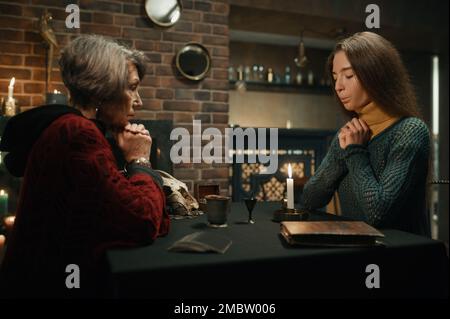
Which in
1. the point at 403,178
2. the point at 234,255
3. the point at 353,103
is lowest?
the point at 234,255

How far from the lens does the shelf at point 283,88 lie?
18.5 ft

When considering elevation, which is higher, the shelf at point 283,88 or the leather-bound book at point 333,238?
the shelf at point 283,88

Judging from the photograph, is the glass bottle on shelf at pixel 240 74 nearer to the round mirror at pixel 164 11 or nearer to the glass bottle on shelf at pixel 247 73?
the glass bottle on shelf at pixel 247 73

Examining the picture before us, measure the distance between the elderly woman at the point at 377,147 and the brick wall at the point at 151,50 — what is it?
1.58 meters

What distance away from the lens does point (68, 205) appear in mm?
983

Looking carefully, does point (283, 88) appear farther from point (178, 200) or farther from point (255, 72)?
point (178, 200)

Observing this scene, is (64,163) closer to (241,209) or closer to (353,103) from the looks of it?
(241,209)

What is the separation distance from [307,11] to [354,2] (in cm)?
52

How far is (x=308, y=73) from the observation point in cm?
625

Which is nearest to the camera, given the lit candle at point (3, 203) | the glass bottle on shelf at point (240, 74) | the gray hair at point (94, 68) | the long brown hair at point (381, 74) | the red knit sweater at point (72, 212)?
the red knit sweater at point (72, 212)

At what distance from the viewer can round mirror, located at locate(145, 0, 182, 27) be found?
291cm

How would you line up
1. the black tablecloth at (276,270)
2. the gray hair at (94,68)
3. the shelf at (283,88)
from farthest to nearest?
the shelf at (283,88), the gray hair at (94,68), the black tablecloth at (276,270)

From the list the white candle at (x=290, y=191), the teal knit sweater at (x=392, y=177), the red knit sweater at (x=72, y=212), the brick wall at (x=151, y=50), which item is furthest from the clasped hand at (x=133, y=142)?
the brick wall at (x=151, y=50)
